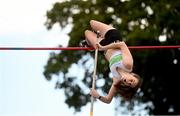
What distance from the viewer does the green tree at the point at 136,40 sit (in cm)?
1803

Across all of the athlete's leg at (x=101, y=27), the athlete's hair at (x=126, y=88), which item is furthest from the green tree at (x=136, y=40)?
the athlete's hair at (x=126, y=88)

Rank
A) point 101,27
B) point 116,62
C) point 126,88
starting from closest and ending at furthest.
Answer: point 126,88 < point 116,62 < point 101,27

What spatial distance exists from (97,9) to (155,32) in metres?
1.98

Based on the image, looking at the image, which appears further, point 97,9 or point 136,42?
point 97,9

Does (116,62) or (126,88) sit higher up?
(116,62)

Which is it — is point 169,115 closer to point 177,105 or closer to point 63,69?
point 177,105

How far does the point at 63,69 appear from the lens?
63.1ft

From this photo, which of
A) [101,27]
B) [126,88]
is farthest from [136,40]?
[126,88]

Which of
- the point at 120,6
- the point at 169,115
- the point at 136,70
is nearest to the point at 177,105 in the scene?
the point at 169,115

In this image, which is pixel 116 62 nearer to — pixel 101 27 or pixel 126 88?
pixel 126 88

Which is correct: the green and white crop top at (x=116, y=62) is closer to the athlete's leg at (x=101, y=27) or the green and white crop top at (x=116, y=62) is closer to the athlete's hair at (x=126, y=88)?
the athlete's hair at (x=126, y=88)

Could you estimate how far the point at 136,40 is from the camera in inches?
703

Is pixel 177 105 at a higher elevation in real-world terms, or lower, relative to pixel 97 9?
lower

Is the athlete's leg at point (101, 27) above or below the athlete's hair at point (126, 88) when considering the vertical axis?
above
